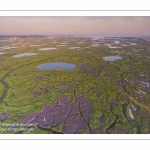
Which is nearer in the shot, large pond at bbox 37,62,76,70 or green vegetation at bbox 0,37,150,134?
green vegetation at bbox 0,37,150,134

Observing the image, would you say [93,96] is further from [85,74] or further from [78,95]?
[85,74]

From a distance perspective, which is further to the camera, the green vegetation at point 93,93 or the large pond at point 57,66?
the large pond at point 57,66

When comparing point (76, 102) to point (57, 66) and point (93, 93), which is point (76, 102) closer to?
point (93, 93)

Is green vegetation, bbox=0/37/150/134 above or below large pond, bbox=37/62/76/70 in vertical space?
below

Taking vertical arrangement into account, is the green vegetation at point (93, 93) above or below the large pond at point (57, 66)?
below

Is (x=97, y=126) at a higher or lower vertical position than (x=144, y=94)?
lower

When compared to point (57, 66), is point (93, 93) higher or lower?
lower

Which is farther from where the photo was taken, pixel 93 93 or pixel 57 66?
pixel 57 66

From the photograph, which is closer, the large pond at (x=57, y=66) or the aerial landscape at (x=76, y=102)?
the aerial landscape at (x=76, y=102)

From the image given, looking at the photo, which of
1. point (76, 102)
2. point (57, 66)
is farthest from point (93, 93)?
point (57, 66)

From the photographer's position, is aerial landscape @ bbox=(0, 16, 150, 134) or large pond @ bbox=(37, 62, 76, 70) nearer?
aerial landscape @ bbox=(0, 16, 150, 134)

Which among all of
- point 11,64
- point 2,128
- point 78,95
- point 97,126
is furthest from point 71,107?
point 11,64
